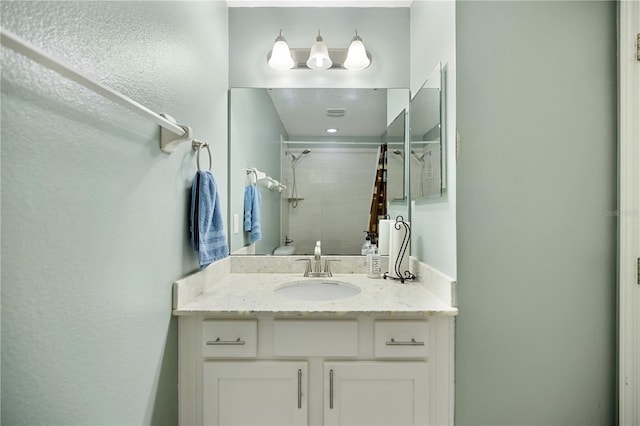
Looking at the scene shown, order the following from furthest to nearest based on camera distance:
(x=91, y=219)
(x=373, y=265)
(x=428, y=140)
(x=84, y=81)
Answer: (x=373, y=265) < (x=428, y=140) < (x=91, y=219) < (x=84, y=81)

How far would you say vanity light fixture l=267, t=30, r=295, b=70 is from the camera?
170 cm

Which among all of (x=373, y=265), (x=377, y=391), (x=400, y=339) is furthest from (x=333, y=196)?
(x=377, y=391)

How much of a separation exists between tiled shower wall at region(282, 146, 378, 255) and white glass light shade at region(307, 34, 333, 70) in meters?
0.45

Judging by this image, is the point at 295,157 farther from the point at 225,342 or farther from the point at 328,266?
the point at 225,342

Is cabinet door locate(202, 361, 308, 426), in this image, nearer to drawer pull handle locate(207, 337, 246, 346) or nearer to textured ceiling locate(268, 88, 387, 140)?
drawer pull handle locate(207, 337, 246, 346)

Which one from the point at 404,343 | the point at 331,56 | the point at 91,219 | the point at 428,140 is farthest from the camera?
the point at 331,56

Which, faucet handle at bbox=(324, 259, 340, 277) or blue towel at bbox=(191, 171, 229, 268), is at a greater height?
blue towel at bbox=(191, 171, 229, 268)

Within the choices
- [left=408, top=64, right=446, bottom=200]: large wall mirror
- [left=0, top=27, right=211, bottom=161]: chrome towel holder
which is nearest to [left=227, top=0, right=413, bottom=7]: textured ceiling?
[left=408, top=64, right=446, bottom=200]: large wall mirror

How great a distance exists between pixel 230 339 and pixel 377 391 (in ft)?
1.89

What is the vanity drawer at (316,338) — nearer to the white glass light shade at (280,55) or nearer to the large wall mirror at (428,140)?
the large wall mirror at (428,140)

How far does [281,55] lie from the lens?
1.71 m

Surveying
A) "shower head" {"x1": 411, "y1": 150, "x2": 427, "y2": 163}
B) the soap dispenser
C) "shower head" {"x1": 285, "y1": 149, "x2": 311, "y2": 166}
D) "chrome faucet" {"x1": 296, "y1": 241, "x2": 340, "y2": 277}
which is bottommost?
"chrome faucet" {"x1": 296, "y1": 241, "x2": 340, "y2": 277}

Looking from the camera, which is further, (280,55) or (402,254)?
(280,55)

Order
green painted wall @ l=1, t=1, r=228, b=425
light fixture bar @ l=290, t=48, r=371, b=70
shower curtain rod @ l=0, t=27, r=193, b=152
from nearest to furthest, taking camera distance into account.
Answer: shower curtain rod @ l=0, t=27, r=193, b=152 < green painted wall @ l=1, t=1, r=228, b=425 < light fixture bar @ l=290, t=48, r=371, b=70
